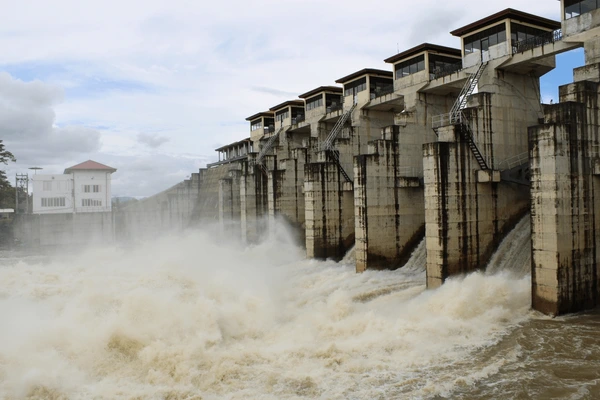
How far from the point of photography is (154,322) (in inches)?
529

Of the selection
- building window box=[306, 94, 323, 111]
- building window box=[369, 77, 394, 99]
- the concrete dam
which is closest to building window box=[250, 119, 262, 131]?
the concrete dam

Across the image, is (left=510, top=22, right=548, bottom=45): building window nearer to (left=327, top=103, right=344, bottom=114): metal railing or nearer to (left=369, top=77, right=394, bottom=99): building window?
(left=369, top=77, right=394, bottom=99): building window

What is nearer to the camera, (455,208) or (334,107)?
(455,208)

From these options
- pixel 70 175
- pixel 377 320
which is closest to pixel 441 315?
pixel 377 320

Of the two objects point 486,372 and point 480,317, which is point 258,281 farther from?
point 486,372

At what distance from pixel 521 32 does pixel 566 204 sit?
33.7ft

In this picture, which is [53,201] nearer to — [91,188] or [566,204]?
[91,188]

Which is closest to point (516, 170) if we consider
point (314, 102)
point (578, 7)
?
point (578, 7)

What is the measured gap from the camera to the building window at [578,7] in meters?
18.1

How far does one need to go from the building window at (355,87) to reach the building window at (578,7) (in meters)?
14.2

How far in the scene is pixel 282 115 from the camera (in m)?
43.1

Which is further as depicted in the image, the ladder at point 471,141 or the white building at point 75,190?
the white building at point 75,190

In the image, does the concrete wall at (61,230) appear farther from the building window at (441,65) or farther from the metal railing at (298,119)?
the building window at (441,65)

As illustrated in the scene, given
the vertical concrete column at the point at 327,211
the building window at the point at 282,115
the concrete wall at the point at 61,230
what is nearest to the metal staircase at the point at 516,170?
the vertical concrete column at the point at 327,211
